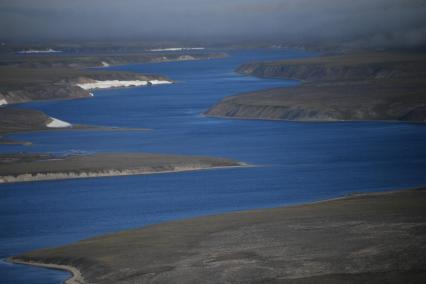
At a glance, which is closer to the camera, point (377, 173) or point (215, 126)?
point (377, 173)

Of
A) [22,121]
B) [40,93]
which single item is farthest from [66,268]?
[40,93]

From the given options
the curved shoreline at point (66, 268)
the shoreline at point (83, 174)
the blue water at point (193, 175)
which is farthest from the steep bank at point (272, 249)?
the shoreline at point (83, 174)

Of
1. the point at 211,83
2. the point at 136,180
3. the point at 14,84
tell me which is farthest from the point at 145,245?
the point at 211,83

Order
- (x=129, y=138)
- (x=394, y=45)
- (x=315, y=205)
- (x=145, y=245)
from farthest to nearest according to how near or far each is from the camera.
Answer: (x=394, y=45), (x=129, y=138), (x=315, y=205), (x=145, y=245)

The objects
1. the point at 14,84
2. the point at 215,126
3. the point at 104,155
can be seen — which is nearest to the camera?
the point at 104,155

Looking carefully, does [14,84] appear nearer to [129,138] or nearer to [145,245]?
[129,138]

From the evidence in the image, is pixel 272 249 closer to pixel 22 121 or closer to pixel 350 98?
pixel 22 121
